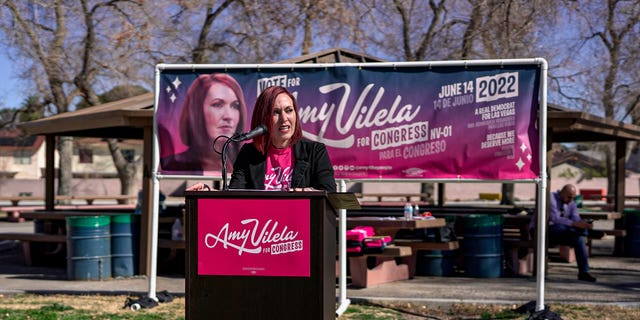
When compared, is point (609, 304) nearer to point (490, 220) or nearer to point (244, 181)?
point (490, 220)

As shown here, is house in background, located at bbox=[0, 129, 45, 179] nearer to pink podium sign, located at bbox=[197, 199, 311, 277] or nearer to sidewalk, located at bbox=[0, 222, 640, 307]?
sidewalk, located at bbox=[0, 222, 640, 307]

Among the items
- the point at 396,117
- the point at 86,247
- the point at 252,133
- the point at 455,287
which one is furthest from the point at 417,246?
the point at 252,133

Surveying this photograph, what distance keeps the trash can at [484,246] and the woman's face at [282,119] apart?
23.0 ft

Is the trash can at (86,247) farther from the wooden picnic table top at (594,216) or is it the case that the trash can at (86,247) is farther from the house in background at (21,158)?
the house in background at (21,158)

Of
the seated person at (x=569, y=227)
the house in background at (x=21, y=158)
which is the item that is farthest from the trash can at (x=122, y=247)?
the house in background at (x=21, y=158)

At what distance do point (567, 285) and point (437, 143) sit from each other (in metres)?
3.46

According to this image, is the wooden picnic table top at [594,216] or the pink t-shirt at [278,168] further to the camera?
the wooden picnic table top at [594,216]

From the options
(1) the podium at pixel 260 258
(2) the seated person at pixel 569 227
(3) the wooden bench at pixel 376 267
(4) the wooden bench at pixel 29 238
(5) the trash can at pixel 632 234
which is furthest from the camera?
(5) the trash can at pixel 632 234

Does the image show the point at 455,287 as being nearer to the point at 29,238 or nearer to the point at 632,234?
the point at 632,234

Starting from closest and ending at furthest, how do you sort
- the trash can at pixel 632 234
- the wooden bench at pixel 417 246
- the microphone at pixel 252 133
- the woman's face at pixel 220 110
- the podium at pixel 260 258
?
the podium at pixel 260 258
the microphone at pixel 252 133
the woman's face at pixel 220 110
the wooden bench at pixel 417 246
the trash can at pixel 632 234

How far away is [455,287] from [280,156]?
5.99 meters

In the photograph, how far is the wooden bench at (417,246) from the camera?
11.2 meters

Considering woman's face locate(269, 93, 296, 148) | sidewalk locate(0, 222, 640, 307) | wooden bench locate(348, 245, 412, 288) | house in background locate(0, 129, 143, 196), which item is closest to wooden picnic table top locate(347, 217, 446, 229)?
wooden bench locate(348, 245, 412, 288)

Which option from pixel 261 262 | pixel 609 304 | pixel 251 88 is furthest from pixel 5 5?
pixel 261 262
